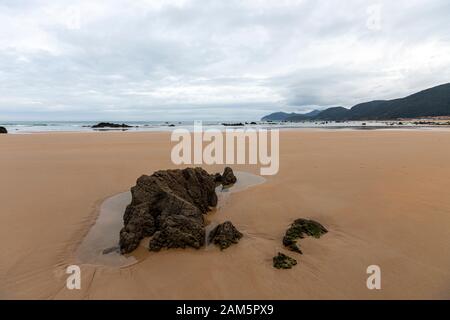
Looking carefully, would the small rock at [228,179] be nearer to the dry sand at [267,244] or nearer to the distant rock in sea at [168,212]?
the dry sand at [267,244]

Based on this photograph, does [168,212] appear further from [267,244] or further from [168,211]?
[267,244]

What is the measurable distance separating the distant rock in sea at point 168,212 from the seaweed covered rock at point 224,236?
2cm

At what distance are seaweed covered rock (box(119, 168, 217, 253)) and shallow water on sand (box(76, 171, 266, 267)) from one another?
156 millimetres

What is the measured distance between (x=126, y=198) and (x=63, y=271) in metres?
3.06

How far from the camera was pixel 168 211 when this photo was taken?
4719mm

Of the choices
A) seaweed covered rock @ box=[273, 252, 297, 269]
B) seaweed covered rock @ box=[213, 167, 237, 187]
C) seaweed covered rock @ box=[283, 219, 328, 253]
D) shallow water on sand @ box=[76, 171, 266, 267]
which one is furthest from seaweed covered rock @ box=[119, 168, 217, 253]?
seaweed covered rock @ box=[213, 167, 237, 187]

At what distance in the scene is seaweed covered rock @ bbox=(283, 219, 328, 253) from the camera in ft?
14.1

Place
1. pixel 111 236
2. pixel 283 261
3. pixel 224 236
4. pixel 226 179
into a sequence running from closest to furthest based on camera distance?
pixel 283 261
pixel 224 236
pixel 111 236
pixel 226 179

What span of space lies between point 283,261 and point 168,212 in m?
2.10

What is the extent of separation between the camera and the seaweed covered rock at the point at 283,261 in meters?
3.66

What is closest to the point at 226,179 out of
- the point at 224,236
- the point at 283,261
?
the point at 224,236

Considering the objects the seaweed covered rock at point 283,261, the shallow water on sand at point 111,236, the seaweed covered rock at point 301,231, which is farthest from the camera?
the seaweed covered rock at point 301,231

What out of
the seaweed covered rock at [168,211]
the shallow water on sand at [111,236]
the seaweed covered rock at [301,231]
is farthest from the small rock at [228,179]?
the seaweed covered rock at [301,231]
